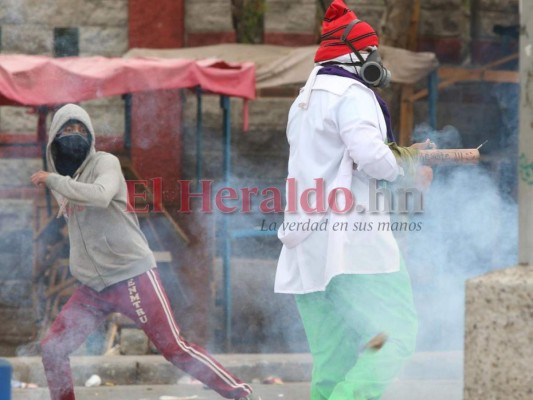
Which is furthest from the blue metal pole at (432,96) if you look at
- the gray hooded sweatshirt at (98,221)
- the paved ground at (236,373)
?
the gray hooded sweatshirt at (98,221)

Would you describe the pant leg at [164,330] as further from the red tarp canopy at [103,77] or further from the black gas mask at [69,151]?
the red tarp canopy at [103,77]

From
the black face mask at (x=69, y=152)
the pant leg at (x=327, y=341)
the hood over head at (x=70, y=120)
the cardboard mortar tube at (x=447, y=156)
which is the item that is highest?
the cardboard mortar tube at (x=447, y=156)

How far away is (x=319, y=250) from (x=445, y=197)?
362 centimetres

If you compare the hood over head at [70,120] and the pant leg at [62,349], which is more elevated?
the hood over head at [70,120]

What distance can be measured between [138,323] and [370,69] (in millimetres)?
1788

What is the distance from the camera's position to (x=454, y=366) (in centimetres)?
783

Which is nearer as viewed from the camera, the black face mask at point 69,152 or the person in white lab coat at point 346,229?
the person in white lab coat at point 346,229

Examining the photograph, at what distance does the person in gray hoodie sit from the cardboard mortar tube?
157cm

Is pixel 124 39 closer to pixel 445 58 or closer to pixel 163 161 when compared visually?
pixel 163 161

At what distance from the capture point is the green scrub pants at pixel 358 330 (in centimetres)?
471

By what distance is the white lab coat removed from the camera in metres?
4.77

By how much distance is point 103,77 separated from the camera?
8477 mm

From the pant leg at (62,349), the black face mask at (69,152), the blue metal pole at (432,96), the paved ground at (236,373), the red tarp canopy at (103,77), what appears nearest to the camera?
the pant leg at (62,349)

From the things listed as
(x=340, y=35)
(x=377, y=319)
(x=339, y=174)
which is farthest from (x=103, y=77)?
(x=377, y=319)
